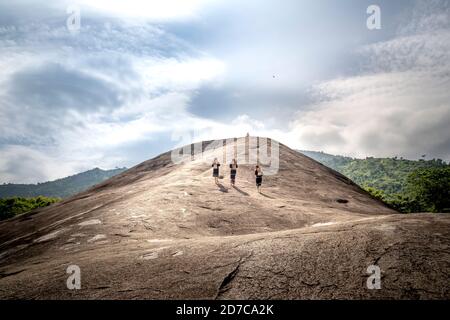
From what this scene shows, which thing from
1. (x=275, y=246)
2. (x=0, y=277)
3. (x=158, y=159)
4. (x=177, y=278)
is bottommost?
(x=0, y=277)

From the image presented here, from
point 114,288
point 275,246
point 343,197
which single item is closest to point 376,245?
point 275,246

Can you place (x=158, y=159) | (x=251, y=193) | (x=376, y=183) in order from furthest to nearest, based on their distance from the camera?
(x=376, y=183)
(x=158, y=159)
(x=251, y=193)

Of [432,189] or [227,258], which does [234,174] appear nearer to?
[227,258]

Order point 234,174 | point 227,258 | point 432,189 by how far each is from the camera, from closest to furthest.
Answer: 1. point 227,258
2. point 234,174
3. point 432,189

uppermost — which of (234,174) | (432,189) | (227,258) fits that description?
(234,174)

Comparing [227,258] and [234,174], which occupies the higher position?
[234,174]

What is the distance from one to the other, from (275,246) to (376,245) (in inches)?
93.5

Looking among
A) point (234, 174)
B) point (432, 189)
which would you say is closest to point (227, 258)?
point (234, 174)

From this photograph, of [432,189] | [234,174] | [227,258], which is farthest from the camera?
[432,189]

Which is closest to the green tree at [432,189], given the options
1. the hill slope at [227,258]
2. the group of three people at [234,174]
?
the group of three people at [234,174]

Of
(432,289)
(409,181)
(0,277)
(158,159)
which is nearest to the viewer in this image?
(432,289)

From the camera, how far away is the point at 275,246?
7664 millimetres

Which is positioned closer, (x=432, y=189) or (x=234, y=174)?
(x=234, y=174)
